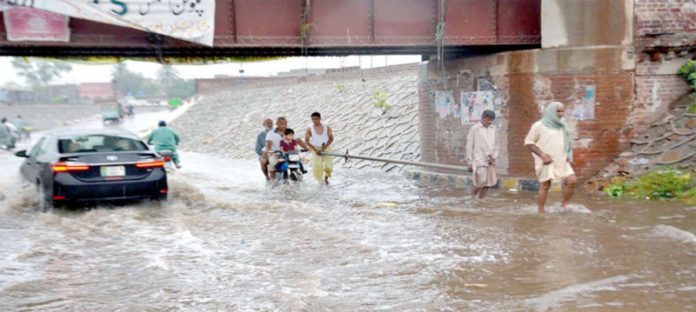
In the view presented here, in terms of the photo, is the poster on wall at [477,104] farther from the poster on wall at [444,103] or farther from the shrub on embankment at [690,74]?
the shrub on embankment at [690,74]

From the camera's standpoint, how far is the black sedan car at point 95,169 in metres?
9.77

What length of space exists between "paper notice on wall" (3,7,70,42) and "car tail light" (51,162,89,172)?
2.81m

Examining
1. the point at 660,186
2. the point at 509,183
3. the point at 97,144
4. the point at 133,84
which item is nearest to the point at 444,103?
the point at 509,183

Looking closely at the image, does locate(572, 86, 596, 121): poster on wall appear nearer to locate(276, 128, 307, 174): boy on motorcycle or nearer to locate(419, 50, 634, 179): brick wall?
locate(419, 50, 634, 179): brick wall

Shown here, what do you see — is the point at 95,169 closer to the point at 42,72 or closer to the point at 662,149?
the point at 662,149

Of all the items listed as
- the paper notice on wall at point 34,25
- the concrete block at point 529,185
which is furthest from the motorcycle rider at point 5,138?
the concrete block at point 529,185

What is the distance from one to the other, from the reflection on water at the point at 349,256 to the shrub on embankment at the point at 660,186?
0.60 meters

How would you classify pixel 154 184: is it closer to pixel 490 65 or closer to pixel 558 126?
pixel 558 126

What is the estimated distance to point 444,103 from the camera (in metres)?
15.4

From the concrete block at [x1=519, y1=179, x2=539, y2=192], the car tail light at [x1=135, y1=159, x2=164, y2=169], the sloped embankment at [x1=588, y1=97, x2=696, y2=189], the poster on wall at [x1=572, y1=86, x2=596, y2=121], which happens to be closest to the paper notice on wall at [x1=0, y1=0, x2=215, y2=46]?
the car tail light at [x1=135, y1=159, x2=164, y2=169]

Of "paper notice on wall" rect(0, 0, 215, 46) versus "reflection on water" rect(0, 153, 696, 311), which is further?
"paper notice on wall" rect(0, 0, 215, 46)

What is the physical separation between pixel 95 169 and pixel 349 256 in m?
4.59

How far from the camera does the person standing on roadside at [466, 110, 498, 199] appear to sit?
33.8 ft

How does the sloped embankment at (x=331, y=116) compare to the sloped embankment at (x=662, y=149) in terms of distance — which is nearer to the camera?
the sloped embankment at (x=662, y=149)
